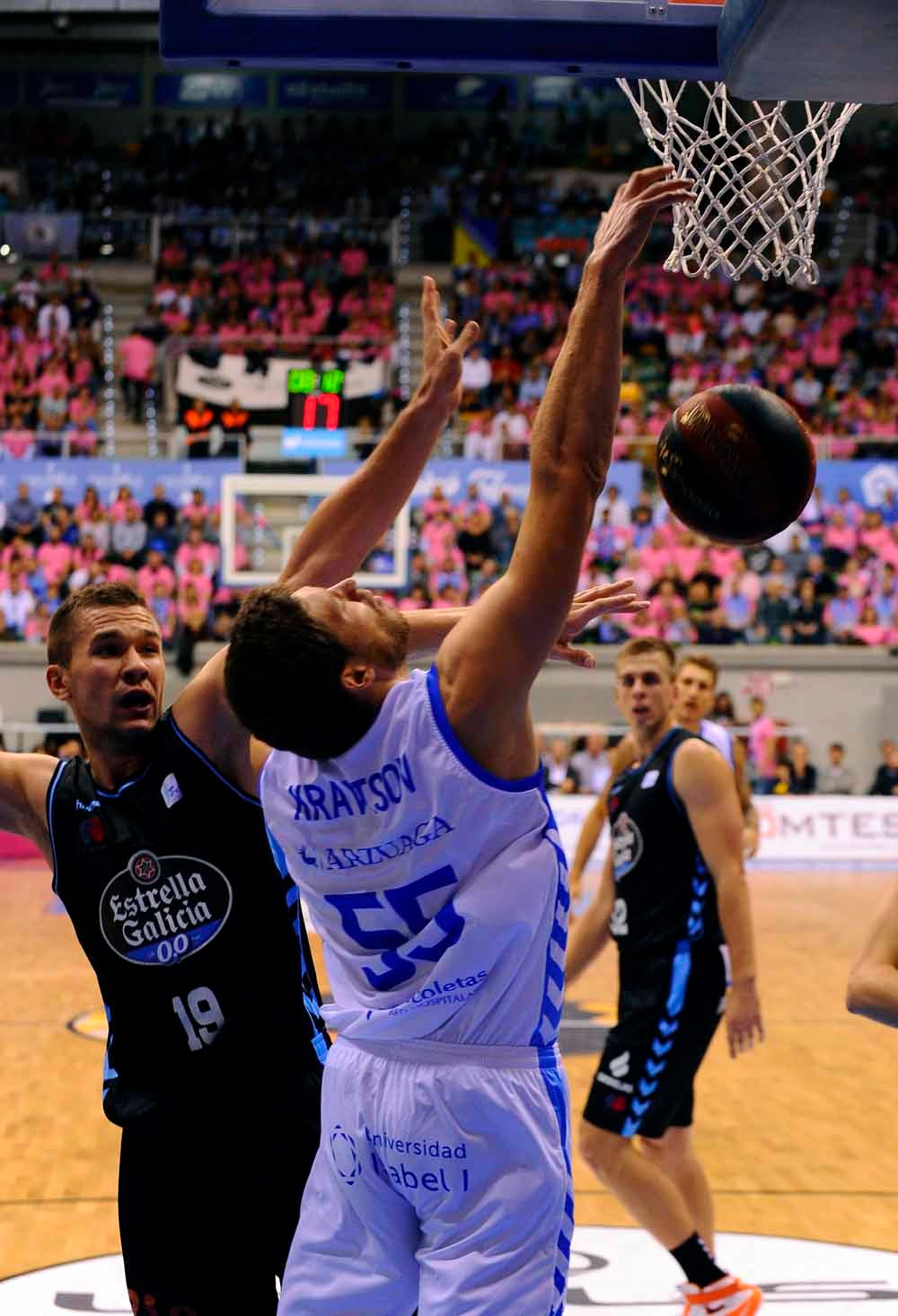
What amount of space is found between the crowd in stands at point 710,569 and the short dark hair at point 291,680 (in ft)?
49.0

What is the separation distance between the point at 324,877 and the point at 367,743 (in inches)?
9.8

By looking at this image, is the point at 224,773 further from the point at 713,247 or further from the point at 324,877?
the point at 713,247

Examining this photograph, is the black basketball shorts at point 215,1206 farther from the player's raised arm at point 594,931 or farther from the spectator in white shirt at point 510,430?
the spectator in white shirt at point 510,430

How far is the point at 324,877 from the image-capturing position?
8.31 feet

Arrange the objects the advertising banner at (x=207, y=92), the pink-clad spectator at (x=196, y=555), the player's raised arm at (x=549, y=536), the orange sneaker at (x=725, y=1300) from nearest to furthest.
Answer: the player's raised arm at (x=549, y=536) → the orange sneaker at (x=725, y=1300) → the pink-clad spectator at (x=196, y=555) → the advertising banner at (x=207, y=92)

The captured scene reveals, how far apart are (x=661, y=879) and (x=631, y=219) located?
300 cm

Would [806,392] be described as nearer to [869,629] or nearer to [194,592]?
[869,629]

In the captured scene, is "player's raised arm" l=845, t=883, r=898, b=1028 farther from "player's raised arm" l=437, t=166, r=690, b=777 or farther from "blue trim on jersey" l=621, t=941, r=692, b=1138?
"blue trim on jersey" l=621, t=941, r=692, b=1138

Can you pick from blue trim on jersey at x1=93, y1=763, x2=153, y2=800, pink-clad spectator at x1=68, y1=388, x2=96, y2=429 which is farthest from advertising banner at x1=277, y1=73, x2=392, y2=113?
blue trim on jersey at x1=93, y1=763, x2=153, y2=800

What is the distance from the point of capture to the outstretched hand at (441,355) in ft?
9.96

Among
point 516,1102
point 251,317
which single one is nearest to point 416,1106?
point 516,1102

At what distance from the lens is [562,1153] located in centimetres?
243

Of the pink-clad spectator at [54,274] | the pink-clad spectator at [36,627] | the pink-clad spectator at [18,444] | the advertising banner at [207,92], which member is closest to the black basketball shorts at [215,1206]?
the pink-clad spectator at [36,627]

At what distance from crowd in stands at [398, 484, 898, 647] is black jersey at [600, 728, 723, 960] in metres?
12.3
